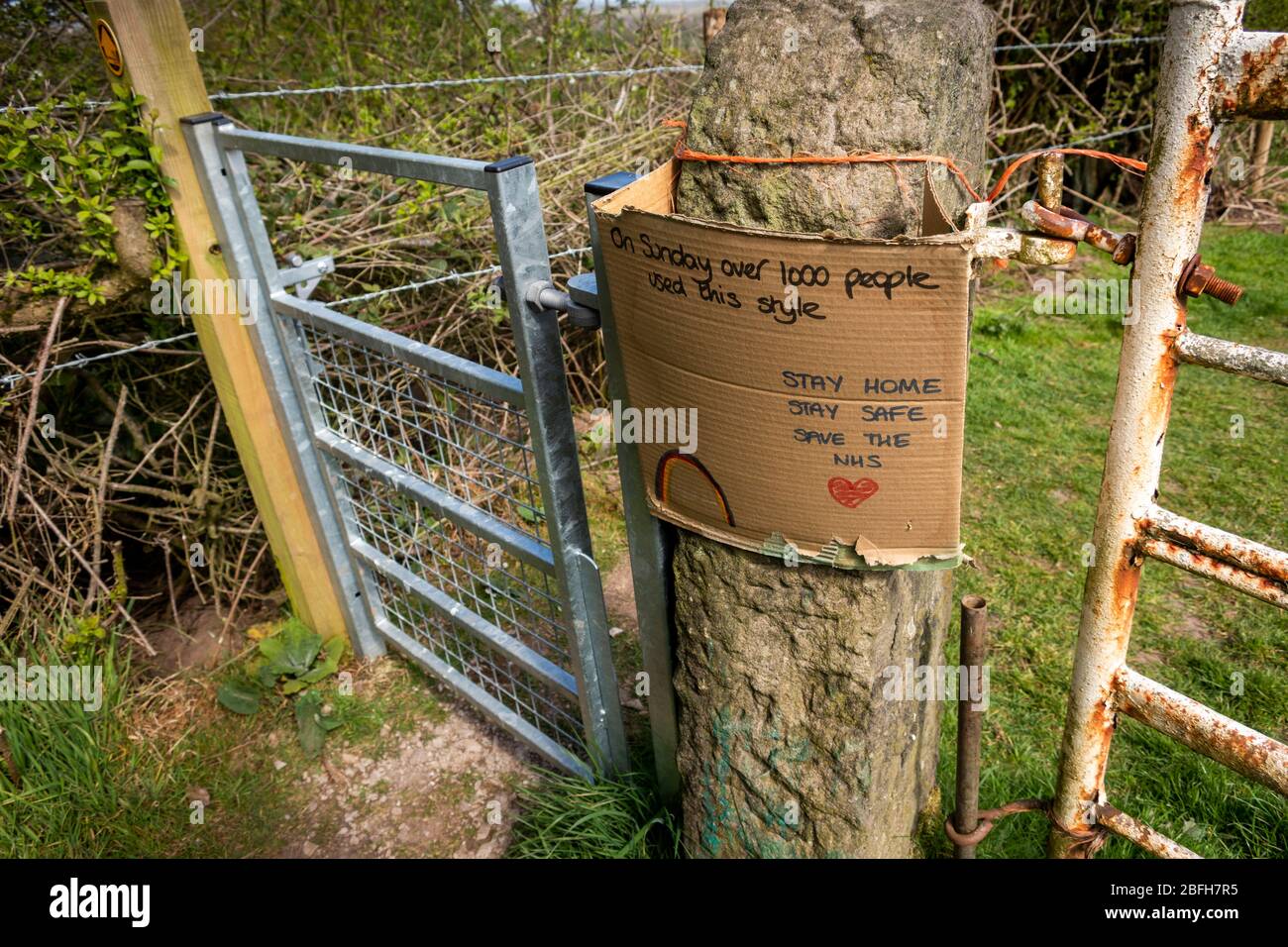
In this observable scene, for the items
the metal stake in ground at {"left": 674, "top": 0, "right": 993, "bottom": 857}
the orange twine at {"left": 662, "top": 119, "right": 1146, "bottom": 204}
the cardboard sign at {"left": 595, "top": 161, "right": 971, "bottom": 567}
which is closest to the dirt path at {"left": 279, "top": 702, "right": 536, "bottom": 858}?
the metal stake in ground at {"left": 674, "top": 0, "right": 993, "bottom": 857}

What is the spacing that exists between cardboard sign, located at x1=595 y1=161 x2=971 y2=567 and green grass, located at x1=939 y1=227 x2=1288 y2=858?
3.93ft

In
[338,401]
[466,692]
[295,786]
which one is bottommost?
[295,786]

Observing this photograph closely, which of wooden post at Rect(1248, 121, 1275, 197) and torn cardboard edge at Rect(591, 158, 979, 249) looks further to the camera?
wooden post at Rect(1248, 121, 1275, 197)

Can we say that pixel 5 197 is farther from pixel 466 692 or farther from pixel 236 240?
pixel 466 692

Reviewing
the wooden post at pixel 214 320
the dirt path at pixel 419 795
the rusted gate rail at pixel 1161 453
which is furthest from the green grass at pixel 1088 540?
the wooden post at pixel 214 320

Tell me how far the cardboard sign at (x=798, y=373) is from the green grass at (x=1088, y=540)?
1198 millimetres

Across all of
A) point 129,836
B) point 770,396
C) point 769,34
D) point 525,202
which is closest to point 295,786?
point 129,836

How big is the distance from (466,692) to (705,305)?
6.69ft

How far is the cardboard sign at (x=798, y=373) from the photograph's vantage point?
4.79 ft

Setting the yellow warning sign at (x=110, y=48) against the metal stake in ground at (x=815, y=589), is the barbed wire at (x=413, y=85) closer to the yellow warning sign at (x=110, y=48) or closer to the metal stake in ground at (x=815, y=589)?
the yellow warning sign at (x=110, y=48)

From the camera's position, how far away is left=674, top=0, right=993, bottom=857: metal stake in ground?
1483mm

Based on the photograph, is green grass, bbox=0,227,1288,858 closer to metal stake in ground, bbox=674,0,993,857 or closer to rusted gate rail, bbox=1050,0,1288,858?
metal stake in ground, bbox=674,0,993,857

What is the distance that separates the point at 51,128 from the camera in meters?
2.90

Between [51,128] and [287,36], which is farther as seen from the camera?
[287,36]
